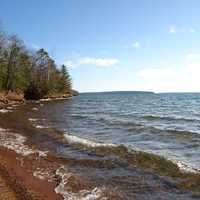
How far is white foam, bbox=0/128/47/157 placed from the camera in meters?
13.2

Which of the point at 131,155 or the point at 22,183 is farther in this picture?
the point at 131,155

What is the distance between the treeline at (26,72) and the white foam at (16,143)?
129 ft

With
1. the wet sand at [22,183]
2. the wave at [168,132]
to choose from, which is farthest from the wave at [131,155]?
the wave at [168,132]

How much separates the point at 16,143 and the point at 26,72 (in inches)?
2171

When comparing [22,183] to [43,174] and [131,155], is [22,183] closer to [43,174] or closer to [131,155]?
[43,174]

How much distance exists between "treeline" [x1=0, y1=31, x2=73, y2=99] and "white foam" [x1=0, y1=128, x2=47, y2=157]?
39393 mm

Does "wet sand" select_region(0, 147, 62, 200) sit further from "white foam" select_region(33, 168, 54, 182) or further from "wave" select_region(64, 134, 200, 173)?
"wave" select_region(64, 134, 200, 173)

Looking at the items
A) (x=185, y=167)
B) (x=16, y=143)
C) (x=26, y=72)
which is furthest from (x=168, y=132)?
(x=26, y=72)

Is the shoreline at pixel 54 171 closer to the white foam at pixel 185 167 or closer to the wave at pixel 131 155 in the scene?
the wave at pixel 131 155

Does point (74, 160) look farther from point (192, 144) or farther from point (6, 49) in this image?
point (6, 49)

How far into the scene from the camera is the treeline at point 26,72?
57.1 metres

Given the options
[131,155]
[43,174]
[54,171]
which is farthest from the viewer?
[131,155]

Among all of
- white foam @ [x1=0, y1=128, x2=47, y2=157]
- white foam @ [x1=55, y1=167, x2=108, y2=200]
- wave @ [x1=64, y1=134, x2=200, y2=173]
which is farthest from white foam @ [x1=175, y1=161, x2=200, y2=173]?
white foam @ [x1=0, y1=128, x2=47, y2=157]

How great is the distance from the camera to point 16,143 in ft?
49.6
